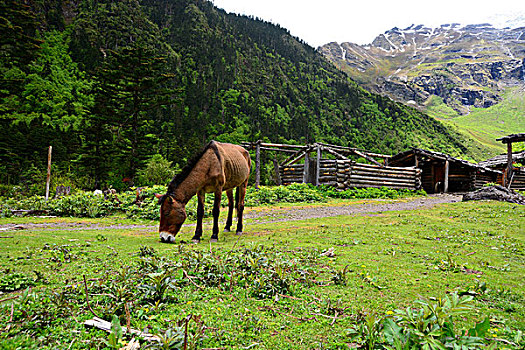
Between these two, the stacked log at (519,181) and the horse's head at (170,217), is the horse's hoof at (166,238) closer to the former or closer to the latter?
the horse's head at (170,217)

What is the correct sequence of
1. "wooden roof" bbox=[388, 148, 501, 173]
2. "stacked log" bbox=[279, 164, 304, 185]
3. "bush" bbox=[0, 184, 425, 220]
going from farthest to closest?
"wooden roof" bbox=[388, 148, 501, 173] → "stacked log" bbox=[279, 164, 304, 185] → "bush" bbox=[0, 184, 425, 220]

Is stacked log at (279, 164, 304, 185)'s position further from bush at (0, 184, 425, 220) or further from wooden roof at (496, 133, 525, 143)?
wooden roof at (496, 133, 525, 143)

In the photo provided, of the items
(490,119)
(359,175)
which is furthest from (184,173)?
(490,119)

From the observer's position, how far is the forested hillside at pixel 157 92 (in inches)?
930

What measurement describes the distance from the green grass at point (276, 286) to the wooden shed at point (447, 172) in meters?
24.7

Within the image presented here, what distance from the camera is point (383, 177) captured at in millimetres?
23594

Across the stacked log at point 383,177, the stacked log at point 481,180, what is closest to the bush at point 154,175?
the stacked log at point 383,177

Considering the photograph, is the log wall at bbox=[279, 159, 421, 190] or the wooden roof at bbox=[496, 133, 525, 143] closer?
the wooden roof at bbox=[496, 133, 525, 143]

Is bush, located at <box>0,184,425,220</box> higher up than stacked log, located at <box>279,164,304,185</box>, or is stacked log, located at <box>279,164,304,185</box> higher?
stacked log, located at <box>279,164,304,185</box>

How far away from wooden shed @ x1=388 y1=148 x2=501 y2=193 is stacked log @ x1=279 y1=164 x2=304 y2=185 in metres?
11.0

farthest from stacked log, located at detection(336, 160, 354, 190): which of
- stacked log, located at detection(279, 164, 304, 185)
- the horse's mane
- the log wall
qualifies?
the horse's mane

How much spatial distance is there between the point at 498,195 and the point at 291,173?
15.5m

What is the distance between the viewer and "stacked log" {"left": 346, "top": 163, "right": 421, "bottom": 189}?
2211 centimetres

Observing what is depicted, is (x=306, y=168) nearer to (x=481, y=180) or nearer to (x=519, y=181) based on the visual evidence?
(x=481, y=180)
